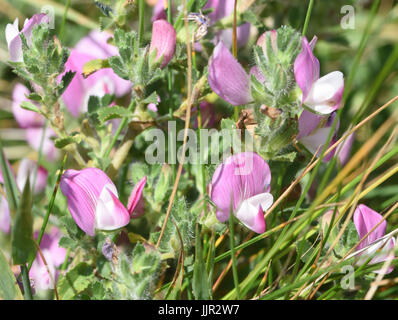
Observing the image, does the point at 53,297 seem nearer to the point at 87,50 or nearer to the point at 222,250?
the point at 222,250

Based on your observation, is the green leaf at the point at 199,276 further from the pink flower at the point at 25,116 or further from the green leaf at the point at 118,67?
the pink flower at the point at 25,116

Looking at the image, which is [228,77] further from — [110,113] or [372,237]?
[372,237]

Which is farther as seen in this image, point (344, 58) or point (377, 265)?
point (344, 58)

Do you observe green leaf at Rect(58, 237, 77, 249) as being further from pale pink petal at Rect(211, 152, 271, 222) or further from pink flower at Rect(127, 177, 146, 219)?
pale pink petal at Rect(211, 152, 271, 222)

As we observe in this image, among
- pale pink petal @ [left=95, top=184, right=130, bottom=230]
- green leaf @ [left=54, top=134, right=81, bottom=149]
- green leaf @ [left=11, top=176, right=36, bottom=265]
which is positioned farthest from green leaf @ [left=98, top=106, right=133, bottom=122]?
green leaf @ [left=11, top=176, right=36, bottom=265]

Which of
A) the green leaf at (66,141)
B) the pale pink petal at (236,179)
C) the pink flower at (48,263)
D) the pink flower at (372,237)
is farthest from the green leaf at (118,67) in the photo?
the pink flower at (372,237)

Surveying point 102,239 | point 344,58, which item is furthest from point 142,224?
point 344,58
